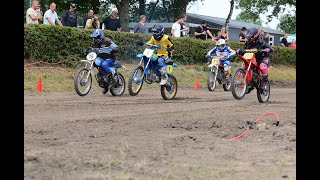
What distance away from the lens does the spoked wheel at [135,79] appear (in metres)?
14.1

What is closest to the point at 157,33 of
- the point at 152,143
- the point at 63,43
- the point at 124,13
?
the point at 63,43

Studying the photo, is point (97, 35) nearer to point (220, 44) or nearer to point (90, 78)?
point (90, 78)

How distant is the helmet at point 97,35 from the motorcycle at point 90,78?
0.27 meters

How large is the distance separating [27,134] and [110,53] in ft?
23.5

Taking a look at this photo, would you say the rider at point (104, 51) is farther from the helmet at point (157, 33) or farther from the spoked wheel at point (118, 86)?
the helmet at point (157, 33)

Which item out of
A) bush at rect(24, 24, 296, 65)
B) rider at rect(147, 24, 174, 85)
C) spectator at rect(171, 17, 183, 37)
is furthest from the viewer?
spectator at rect(171, 17, 183, 37)

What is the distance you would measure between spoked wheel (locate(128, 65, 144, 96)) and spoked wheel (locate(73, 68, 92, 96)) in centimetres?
101

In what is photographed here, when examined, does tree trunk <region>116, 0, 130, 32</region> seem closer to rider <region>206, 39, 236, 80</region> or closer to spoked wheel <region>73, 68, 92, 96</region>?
rider <region>206, 39, 236, 80</region>

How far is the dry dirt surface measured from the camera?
550 centimetres

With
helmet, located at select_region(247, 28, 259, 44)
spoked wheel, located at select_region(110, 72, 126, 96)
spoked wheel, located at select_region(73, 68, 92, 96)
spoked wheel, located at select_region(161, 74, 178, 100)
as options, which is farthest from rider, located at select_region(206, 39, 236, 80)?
spoked wheel, located at select_region(73, 68, 92, 96)

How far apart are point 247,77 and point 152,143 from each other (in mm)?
7157

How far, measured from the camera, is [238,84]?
14.1m
